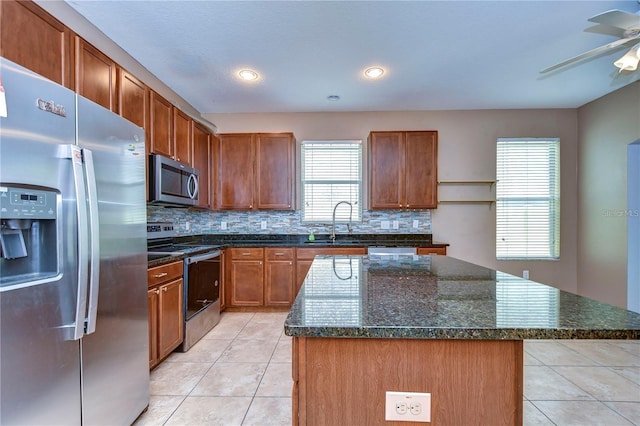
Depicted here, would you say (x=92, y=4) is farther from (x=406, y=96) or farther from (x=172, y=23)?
(x=406, y=96)

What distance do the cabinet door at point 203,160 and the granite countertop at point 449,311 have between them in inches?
105

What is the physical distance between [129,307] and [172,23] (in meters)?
2.06

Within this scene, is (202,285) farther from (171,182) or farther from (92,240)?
(92,240)

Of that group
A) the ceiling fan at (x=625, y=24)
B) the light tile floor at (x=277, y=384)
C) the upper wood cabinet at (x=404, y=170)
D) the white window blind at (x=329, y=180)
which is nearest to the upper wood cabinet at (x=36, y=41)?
the light tile floor at (x=277, y=384)

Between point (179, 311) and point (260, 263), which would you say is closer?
point (179, 311)

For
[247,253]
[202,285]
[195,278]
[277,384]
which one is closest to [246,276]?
[247,253]

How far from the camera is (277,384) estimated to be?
204cm

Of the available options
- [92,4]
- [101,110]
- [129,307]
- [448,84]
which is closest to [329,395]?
[129,307]

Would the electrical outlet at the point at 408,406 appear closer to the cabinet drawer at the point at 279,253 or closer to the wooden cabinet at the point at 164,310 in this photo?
the wooden cabinet at the point at 164,310

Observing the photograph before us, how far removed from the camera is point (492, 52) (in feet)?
8.39

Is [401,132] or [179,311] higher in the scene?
[401,132]

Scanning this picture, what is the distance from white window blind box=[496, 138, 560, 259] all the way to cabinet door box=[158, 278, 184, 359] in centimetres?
406

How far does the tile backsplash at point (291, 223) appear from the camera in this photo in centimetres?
399

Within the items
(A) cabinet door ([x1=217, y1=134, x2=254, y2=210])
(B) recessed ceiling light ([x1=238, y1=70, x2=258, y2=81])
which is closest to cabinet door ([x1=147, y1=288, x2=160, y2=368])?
(A) cabinet door ([x1=217, y1=134, x2=254, y2=210])
